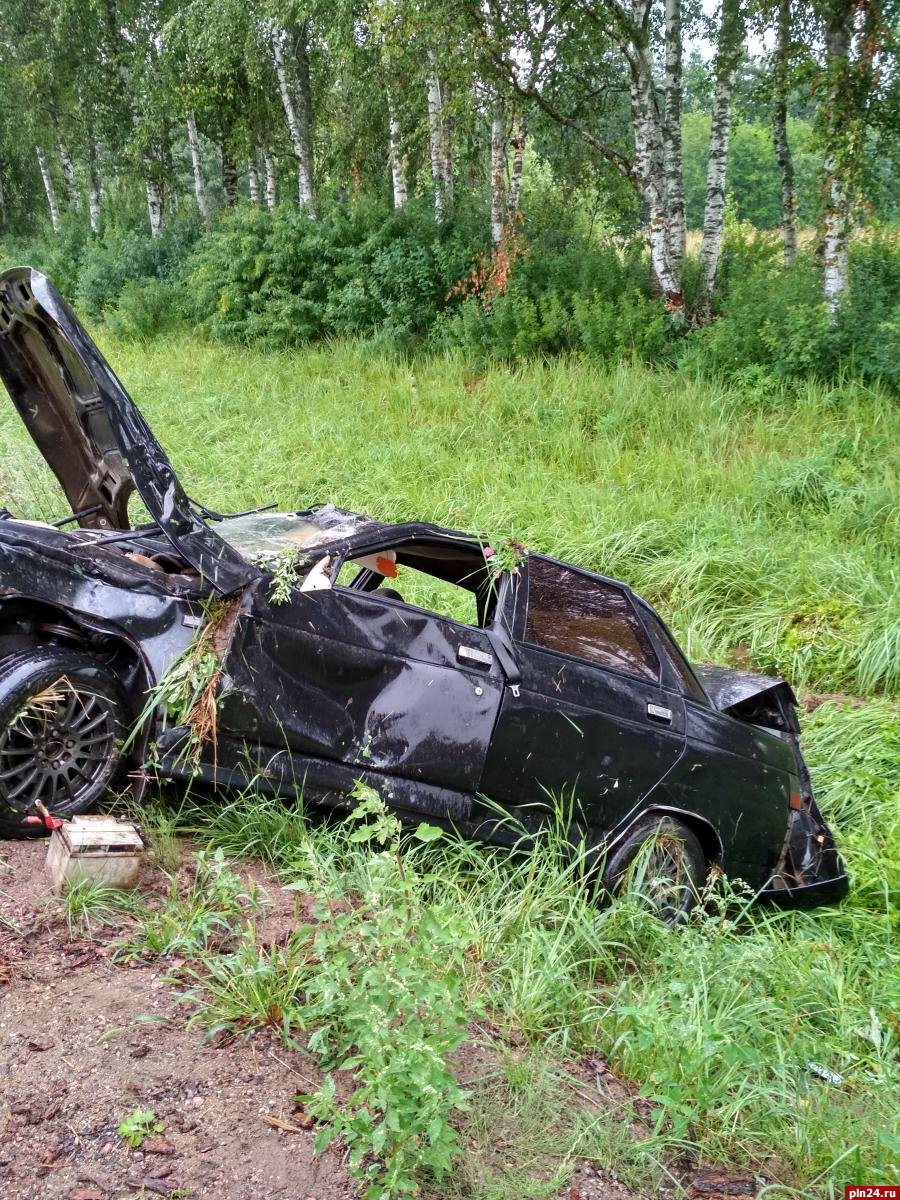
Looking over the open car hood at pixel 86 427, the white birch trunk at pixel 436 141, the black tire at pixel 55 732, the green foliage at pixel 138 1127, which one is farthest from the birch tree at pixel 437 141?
the green foliage at pixel 138 1127

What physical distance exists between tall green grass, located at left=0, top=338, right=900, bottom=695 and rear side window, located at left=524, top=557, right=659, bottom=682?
10.4ft

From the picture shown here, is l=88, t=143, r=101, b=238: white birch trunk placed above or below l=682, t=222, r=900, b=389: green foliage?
above

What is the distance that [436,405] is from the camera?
1223cm

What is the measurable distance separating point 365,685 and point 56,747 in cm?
122

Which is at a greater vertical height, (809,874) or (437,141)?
(437,141)

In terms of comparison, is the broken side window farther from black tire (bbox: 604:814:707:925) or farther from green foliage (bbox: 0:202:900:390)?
green foliage (bbox: 0:202:900:390)

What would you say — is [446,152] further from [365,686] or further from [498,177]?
[365,686]

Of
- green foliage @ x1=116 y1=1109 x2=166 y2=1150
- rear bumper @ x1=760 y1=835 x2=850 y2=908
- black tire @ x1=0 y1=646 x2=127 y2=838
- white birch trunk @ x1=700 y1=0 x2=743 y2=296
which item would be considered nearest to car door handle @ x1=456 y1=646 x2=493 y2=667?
black tire @ x1=0 y1=646 x2=127 y2=838

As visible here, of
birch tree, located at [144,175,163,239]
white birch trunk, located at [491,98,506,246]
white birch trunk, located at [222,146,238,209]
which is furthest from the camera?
birch tree, located at [144,175,163,239]

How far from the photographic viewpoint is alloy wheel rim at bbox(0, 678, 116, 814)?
3654 mm

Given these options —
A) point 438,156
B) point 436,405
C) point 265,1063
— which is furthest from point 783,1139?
point 438,156

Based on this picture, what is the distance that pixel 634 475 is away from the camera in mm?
9836

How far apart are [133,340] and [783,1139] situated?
18498mm

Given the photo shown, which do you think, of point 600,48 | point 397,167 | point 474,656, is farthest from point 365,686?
point 397,167
